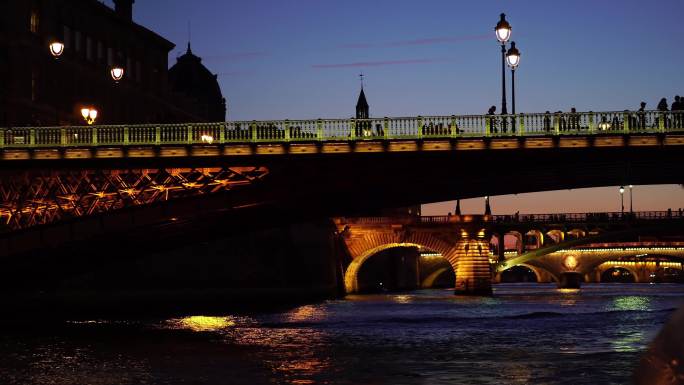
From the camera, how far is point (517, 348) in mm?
36531

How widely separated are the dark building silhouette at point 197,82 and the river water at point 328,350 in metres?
96.0

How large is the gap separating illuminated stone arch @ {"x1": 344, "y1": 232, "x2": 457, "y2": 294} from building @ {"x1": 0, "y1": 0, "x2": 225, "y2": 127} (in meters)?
27.8

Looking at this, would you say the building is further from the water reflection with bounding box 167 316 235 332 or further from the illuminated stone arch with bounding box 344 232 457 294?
the illuminated stone arch with bounding box 344 232 457 294

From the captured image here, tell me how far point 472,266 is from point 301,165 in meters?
64.1

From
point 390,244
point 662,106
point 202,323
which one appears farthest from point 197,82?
point 662,106

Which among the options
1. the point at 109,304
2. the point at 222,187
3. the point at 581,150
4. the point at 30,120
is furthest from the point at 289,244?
the point at 581,150

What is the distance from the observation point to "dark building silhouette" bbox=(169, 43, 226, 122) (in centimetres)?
15660

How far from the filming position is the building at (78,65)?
68.7 metres

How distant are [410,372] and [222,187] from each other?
104ft

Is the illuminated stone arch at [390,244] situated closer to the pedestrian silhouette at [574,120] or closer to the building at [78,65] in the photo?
the building at [78,65]

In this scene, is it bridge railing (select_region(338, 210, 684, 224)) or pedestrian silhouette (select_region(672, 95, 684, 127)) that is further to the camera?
bridge railing (select_region(338, 210, 684, 224))

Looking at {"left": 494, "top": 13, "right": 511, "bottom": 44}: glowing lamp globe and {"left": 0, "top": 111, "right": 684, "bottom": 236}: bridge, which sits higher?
{"left": 494, "top": 13, "right": 511, "bottom": 44}: glowing lamp globe

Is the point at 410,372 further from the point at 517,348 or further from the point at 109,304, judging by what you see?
the point at 109,304

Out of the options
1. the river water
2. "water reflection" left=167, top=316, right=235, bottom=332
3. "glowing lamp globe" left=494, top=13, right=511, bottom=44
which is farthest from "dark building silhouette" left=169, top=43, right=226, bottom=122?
"glowing lamp globe" left=494, top=13, right=511, bottom=44
